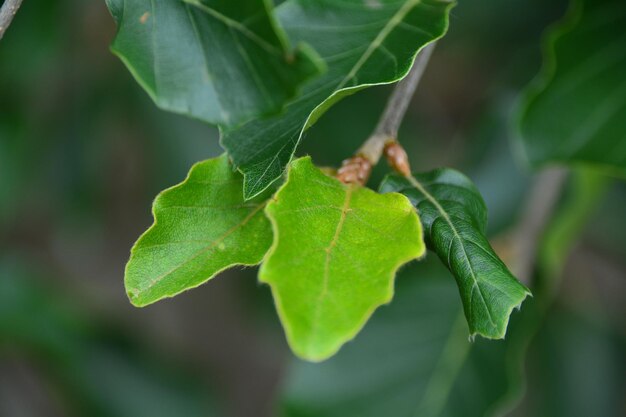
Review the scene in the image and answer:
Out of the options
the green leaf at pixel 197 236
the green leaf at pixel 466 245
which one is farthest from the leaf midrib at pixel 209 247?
the green leaf at pixel 466 245

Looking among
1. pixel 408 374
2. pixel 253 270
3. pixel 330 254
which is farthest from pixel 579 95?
pixel 253 270

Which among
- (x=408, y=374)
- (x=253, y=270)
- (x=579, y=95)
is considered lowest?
(x=253, y=270)

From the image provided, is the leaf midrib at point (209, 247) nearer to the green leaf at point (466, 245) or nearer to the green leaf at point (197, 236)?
the green leaf at point (197, 236)

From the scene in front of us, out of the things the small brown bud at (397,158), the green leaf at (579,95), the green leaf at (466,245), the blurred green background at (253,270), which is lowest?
the blurred green background at (253,270)

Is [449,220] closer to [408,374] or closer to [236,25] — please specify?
[236,25]

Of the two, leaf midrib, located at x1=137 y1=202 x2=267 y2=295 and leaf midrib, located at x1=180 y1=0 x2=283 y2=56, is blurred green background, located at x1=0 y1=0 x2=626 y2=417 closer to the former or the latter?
leaf midrib, located at x1=137 y1=202 x2=267 y2=295
